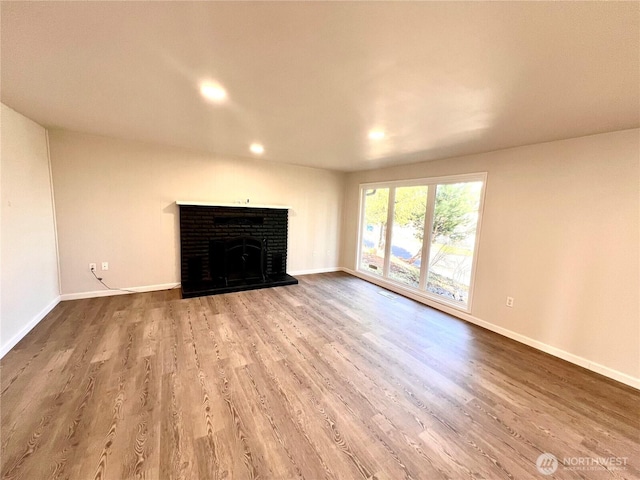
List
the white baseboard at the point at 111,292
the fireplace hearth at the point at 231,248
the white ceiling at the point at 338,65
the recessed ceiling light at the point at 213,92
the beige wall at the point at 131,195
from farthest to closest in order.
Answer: the fireplace hearth at the point at 231,248
the white baseboard at the point at 111,292
the beige wall at the point at 131,195
the recessed ceiling light at the point at 213,92
the white ceiling at the point at 338,65

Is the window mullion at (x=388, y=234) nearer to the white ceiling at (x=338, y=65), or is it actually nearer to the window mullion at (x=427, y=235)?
the window mullion at (x=427, y=235)

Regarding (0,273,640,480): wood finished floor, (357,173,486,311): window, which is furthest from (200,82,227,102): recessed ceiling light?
(357,173,486,311): window

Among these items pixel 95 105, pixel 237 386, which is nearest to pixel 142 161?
pixel 95 105

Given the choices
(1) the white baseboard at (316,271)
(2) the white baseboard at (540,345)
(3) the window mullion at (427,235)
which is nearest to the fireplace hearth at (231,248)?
(1) the white baseboard at (316,271)

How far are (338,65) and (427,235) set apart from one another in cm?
309

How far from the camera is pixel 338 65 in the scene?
4.83 ft

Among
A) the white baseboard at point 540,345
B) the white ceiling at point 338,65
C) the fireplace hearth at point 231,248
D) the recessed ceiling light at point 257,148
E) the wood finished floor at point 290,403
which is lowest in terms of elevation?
the wood finished floor at point 290,403

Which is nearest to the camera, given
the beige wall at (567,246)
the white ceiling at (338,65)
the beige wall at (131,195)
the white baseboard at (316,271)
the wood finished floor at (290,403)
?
the white ceiling at (338,65)

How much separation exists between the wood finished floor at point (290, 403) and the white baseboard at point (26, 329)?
0.06 meters

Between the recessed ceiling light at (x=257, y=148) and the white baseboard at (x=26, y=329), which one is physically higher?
the recessed ceiling light at (x=257, y=148)

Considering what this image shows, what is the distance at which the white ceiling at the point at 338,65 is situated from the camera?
3.58 ft

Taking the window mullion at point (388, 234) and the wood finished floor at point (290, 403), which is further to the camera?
the window mullion at point (388, 234)

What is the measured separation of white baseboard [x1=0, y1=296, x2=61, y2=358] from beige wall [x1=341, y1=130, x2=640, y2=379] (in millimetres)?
5061

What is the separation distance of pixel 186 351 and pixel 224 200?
270 cm
